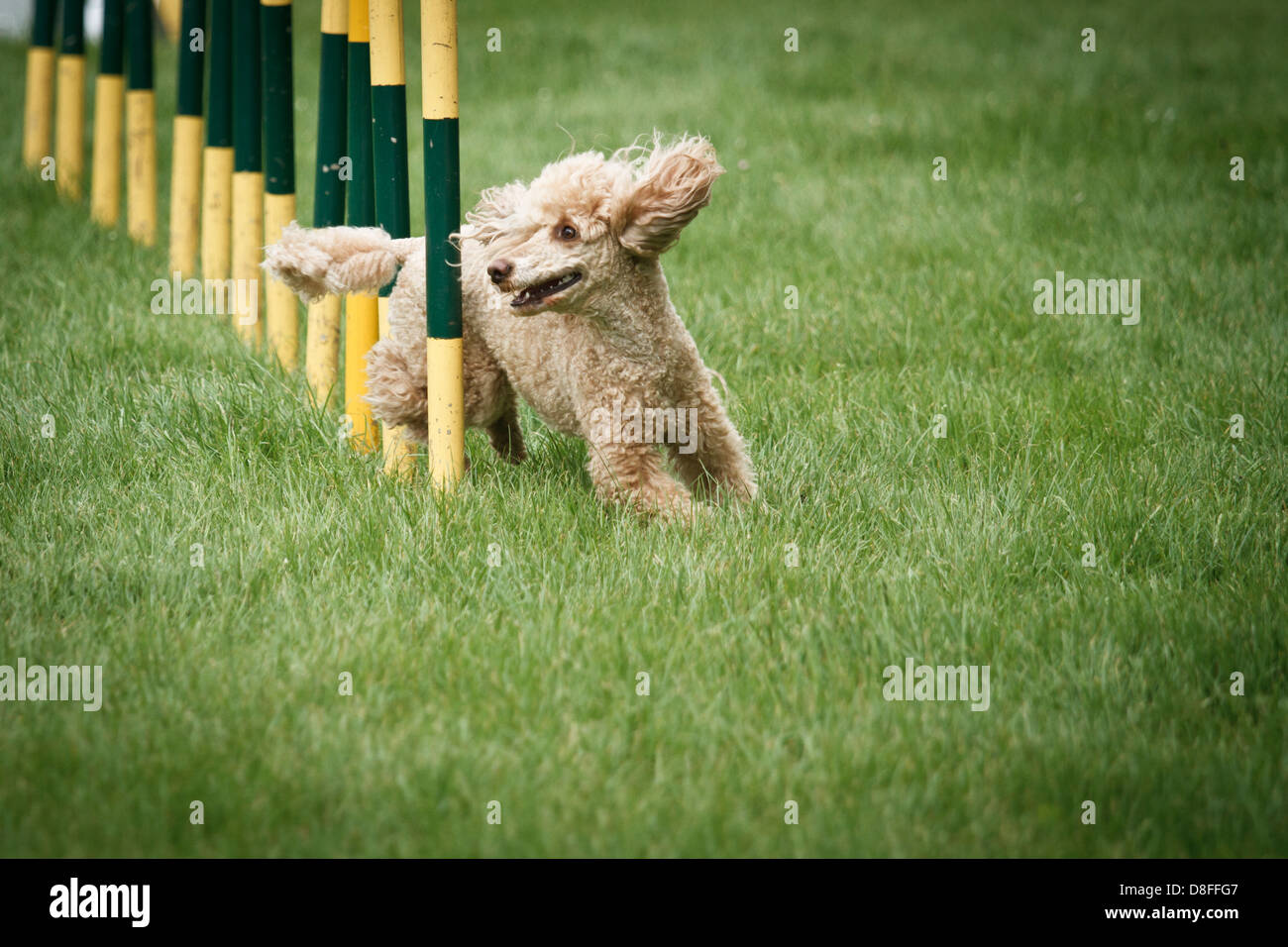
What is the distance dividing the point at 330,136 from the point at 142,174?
283 centimetres

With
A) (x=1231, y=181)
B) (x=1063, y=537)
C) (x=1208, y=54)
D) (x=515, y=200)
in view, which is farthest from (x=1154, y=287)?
(x=1208, y=54)

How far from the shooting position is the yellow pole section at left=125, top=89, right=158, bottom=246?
6684 millimetres

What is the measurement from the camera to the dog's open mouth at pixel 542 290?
3.44 m

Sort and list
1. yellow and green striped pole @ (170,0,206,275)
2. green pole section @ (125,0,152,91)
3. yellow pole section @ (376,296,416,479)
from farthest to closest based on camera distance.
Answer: green pole section @ (125,0,152,91), yellow and green striped pole @ (170,0,206,275), yellow pole section @ (376,296,416,479)

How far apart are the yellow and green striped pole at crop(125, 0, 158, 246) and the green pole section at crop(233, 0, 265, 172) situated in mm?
1664

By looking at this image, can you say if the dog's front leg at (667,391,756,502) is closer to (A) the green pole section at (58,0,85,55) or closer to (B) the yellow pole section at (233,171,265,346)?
(B) the yellow pole section at (233,171,265,346)

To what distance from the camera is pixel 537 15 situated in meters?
13.6

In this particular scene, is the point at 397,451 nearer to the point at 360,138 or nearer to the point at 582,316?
the point at 582,316

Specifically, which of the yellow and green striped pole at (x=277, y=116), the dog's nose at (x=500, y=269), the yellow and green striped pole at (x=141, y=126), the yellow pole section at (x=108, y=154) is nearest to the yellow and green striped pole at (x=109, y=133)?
the yellow pole section at (x=108, y=154)

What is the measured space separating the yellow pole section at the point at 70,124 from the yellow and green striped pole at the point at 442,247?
16.1 feet

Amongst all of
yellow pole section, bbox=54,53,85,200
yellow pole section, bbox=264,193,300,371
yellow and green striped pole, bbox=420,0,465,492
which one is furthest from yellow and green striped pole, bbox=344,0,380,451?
yellow pole section, bbox=54,53,85,200

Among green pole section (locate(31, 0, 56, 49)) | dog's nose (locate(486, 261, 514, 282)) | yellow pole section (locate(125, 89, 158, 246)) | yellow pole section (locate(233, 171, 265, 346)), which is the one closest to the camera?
dog's nose (locate(486, 261, 514, 282))

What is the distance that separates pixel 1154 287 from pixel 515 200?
11.8 ft

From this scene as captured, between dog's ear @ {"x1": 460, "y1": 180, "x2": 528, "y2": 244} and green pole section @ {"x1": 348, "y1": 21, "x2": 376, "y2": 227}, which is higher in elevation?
green pole section @ {"x1": 348, "y1": 21, "x2": 376, "y2": 227}
